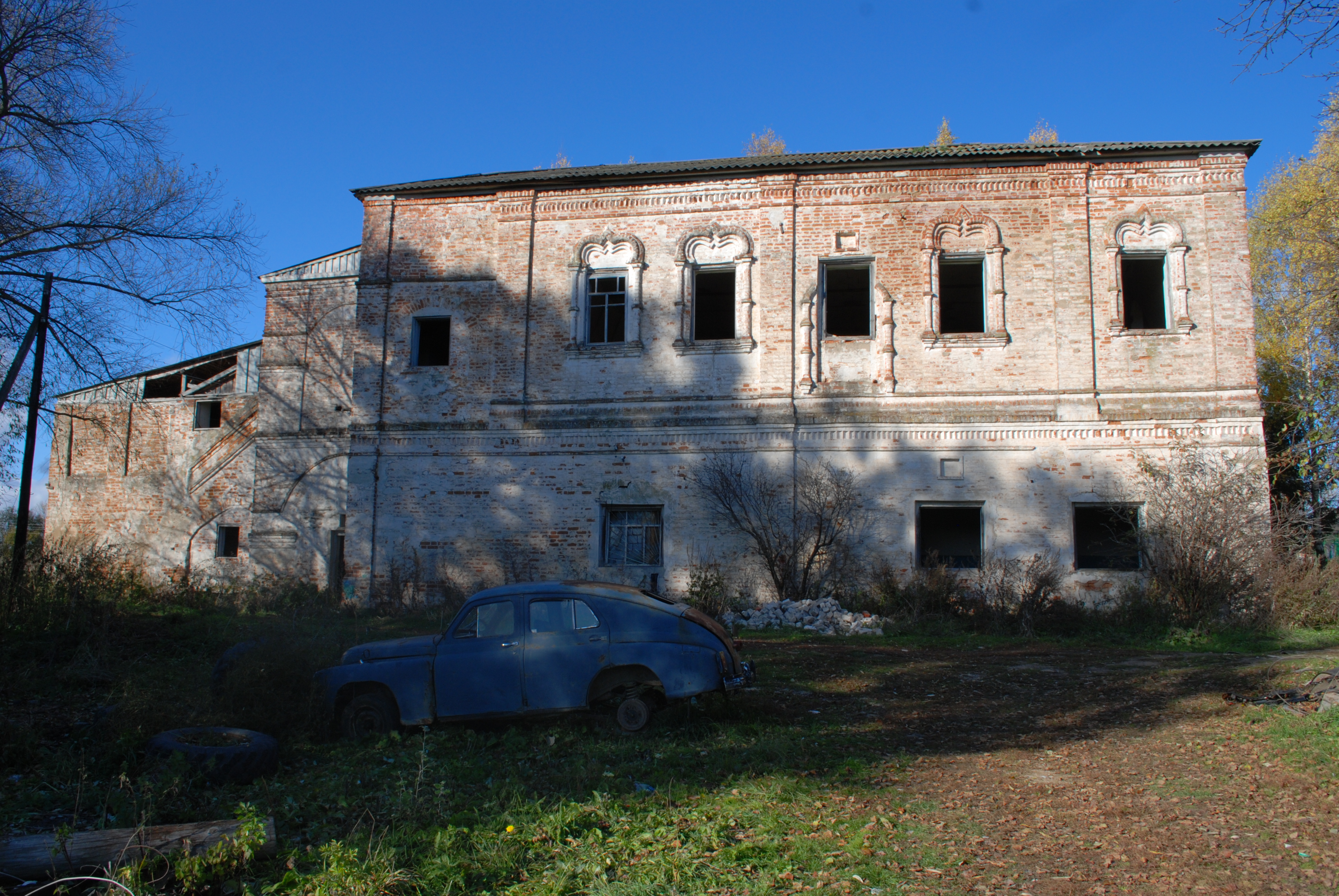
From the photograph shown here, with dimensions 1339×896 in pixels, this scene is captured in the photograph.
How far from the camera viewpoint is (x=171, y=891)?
173 inches

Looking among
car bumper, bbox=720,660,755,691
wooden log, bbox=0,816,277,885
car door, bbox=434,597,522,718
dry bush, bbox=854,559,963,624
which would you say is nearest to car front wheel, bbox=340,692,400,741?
car door, bbox=434,597,522,718

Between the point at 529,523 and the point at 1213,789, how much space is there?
1230 cm

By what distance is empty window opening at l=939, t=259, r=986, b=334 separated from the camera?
1711 cm

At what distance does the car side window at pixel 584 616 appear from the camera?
7535mm

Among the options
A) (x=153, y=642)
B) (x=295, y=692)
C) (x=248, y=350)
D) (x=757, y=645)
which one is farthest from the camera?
(x=248, y=350)

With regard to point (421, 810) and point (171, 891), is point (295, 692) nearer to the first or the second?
point (421, 810)

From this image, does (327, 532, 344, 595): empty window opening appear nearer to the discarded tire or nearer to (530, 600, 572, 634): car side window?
the discarded tire

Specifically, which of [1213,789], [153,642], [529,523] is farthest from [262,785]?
[529,523]

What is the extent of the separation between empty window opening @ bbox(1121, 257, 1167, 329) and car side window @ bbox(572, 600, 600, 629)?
1223 centimetres

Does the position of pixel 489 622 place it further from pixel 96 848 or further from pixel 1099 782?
pixel 1099 782

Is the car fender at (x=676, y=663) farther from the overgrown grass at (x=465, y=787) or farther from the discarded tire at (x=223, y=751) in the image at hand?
the discarded tire at (x=223, y=751)

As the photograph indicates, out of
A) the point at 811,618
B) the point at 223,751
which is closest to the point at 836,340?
the point at 811,618

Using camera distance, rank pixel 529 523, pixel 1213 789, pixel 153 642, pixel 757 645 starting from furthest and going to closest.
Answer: pixel 529 523, pixel 757 645, pixel 153 642, pixel 1213 789

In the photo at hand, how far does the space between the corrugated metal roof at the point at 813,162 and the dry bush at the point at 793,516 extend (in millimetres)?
5791
